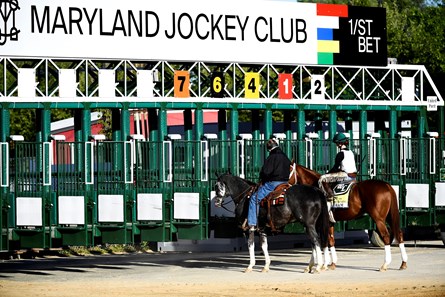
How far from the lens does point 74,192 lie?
1021 inches

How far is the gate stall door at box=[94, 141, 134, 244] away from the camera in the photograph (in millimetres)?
25812

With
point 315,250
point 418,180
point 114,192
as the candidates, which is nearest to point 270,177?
point 315,250

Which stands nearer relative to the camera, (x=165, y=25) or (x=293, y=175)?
(x=293, y=175)

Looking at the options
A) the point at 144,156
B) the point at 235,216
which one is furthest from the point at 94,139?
the point at 235,216

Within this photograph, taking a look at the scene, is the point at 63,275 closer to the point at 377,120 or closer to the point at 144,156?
the point at 144,156

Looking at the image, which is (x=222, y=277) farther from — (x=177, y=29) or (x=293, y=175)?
(x=177, y=29)

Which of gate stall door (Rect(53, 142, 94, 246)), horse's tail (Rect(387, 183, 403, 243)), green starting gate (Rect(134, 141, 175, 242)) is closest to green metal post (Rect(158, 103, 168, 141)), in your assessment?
green starting gate (Rect(134, 141, 175, 242))

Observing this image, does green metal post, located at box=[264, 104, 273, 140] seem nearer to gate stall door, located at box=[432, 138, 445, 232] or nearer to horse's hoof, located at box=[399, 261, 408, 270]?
gate stall door, located at box=[432, 138, 445, 232]

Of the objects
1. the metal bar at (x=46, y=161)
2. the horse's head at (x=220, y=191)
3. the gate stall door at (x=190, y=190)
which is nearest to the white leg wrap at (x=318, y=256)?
the horse's head at (x=220, y=191)

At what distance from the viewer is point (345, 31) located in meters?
33.7

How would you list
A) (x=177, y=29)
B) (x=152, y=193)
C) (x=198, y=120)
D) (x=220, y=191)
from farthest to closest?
(x=198, y=120) < (x=177, y=29) < (x=152, y=193) < (x=220, y=191)

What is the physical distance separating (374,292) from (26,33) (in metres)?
10.4

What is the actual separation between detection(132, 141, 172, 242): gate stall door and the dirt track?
0.80 metres

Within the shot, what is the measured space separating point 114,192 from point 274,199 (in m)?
3.28
